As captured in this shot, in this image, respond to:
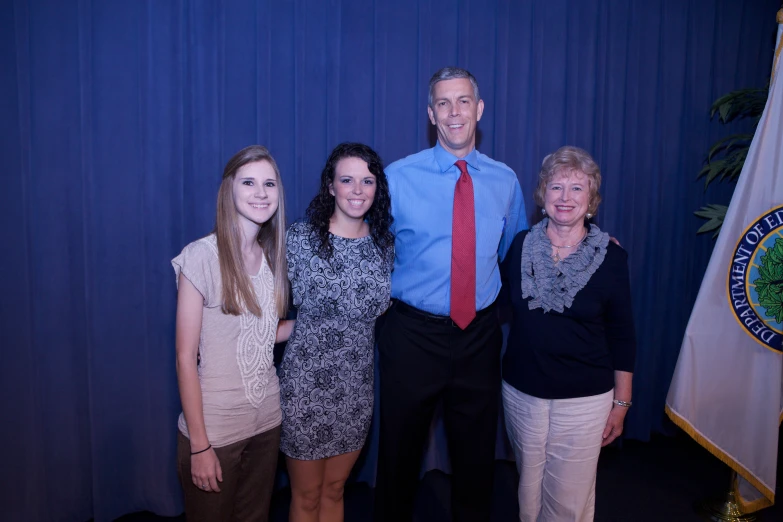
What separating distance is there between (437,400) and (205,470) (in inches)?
34.4

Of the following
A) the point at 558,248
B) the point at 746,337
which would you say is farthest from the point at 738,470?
the point at 558,248

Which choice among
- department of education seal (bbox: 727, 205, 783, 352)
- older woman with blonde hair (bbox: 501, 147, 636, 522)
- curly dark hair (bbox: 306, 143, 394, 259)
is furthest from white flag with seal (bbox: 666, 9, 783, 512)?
curly dark hair (bbox: 306, 143, 394, 259)

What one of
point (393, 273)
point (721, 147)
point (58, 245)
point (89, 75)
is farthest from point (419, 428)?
point (721, 147)

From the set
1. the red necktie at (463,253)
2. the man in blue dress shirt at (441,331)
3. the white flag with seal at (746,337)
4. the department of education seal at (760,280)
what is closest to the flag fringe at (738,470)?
the white flag with seal at (746,337)

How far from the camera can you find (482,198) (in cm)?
207

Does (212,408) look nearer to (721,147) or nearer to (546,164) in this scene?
(546,164)

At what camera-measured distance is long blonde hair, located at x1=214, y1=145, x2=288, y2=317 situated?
5.20ft

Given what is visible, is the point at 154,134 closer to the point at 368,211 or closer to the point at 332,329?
the point at 368,211

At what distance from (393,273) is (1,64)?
182cm

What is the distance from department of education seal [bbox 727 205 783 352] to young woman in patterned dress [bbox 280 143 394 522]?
191cm

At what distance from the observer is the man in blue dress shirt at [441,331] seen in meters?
1.93

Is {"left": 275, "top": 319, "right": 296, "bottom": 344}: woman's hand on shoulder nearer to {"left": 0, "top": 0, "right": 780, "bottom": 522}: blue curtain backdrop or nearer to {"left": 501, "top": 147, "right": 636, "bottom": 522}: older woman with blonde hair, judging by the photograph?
{"left": 0, "top": 0, "right": 780, "bottom": 522}: blue curtain backdrop

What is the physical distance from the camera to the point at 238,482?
1692mm

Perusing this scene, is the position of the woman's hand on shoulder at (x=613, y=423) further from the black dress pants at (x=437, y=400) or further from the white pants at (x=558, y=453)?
the black dress pants at (x=437, y=400)
